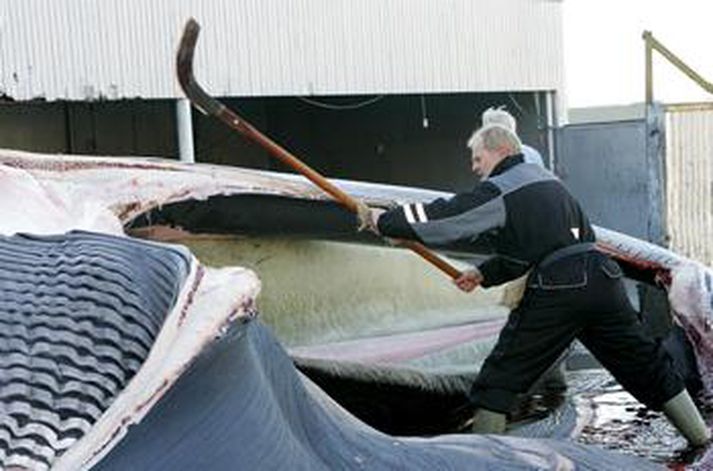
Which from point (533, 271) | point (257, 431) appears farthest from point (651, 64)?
point (257, 431)

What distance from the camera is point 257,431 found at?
2.34 metres

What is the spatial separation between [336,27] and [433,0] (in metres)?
1.53

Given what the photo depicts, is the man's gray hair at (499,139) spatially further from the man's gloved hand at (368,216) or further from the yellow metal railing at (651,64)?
the yellow metal railing at (651,64)

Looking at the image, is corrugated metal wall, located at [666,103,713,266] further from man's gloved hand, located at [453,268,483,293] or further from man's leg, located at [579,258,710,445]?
man's gloved hand, located at [453,268,483,293]

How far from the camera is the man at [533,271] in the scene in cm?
469

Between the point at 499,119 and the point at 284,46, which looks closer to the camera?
the point at 499,119

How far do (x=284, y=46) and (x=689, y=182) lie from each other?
458cm

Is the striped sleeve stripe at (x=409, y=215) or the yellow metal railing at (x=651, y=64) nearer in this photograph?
the striped sleeve stripe at (x=409, y=215)

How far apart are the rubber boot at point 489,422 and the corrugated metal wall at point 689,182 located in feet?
26.1

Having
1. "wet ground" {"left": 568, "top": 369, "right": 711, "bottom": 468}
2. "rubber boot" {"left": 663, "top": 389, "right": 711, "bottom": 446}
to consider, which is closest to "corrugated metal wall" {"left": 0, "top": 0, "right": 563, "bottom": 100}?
"wet ground" {"left": 568, "top": 369, "right": 711, "bottom": 468}

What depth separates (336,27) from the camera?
13.1 metres

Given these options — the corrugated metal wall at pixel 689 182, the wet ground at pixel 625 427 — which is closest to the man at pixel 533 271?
the wet ground at pixel 625 427

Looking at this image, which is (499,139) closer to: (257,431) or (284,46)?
(257,431)

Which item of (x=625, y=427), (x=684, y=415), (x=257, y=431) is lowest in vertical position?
(x=625, y=427)
